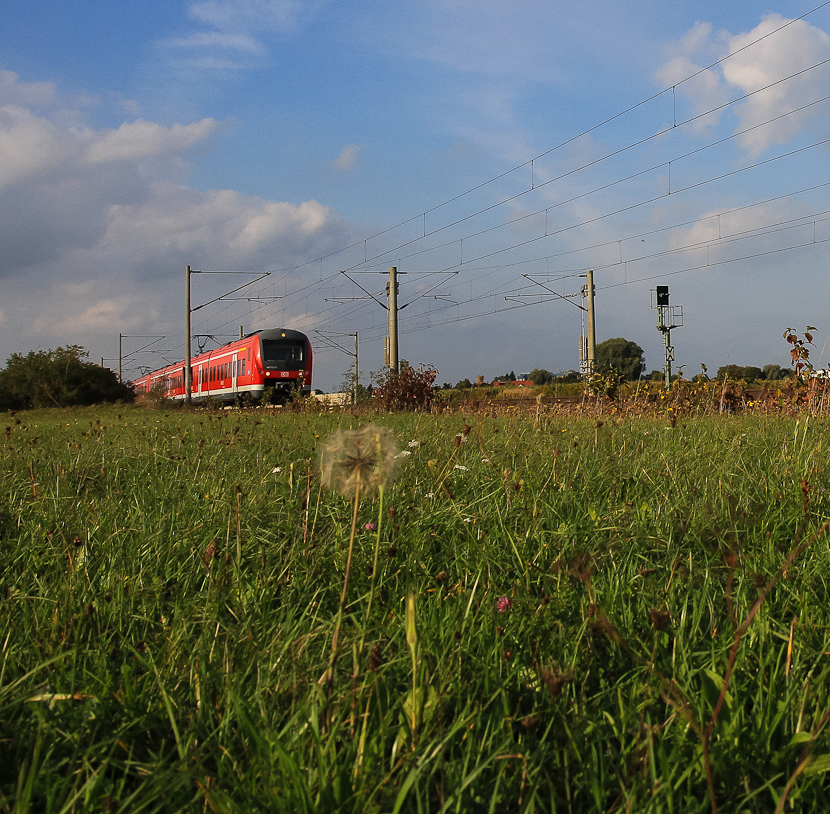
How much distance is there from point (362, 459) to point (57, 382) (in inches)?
1044

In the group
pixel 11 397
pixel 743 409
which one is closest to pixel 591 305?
pixel 743 409

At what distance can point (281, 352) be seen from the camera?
82.2 feet

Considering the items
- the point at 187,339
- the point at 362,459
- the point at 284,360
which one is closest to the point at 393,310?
the point at 284,360

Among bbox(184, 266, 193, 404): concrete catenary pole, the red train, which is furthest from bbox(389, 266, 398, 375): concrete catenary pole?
bbox(184, 266, 193, 404): concrete catenary pole

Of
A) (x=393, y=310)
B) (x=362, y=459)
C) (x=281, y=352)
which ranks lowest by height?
(x=362, y=459)

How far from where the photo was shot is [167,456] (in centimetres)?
397

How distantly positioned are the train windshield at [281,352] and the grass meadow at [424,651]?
73.4 ft

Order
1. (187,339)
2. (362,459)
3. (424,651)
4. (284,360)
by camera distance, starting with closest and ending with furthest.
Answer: (424,651)
(362,459)
(284,360)
(187,339)

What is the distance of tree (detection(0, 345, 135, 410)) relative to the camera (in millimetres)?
24641

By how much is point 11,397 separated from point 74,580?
2723 cm

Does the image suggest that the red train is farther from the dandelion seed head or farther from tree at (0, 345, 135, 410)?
the dandelion seed head

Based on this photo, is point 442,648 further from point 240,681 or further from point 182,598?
point 182,598

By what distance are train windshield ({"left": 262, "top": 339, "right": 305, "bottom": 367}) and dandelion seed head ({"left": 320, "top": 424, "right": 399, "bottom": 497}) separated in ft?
78.3

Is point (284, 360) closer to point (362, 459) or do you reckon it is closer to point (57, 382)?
point (57, 382)
